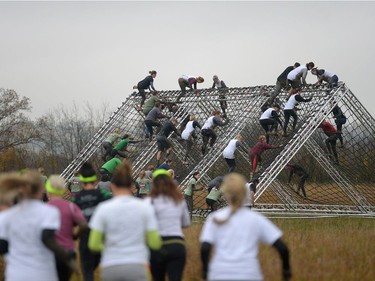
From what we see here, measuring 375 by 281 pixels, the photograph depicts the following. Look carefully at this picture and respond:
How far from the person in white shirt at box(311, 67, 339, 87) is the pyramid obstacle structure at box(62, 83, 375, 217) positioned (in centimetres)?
24

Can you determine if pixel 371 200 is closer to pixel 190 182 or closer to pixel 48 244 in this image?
pixel 190 182

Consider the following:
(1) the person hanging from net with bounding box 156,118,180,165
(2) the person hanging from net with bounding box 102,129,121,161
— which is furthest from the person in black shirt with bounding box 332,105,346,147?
(2) the person hanging from net with bounding box 102,129,121,161

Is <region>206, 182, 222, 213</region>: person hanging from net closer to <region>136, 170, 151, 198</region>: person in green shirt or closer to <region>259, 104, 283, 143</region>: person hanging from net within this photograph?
<region>136, 170, 151, 198</region>: person in green shirt

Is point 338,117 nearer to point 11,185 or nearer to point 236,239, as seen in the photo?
point 236,239

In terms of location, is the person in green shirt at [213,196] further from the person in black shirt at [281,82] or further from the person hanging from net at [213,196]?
the person in black shirt at [281,82]

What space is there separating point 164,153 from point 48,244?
57.6 feet

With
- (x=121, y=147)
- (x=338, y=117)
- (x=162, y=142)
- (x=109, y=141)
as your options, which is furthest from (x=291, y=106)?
(x=109, y=141)

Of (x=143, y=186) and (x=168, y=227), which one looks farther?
(x=143, y=186)

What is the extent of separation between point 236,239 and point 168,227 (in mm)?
1670

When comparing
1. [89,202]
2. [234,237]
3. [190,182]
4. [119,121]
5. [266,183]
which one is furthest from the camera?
[119,121]

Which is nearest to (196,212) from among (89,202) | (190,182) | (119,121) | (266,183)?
(190,182)

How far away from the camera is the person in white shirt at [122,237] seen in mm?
6203

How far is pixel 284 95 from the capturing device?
22172 mm

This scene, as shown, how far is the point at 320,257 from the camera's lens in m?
10.8
